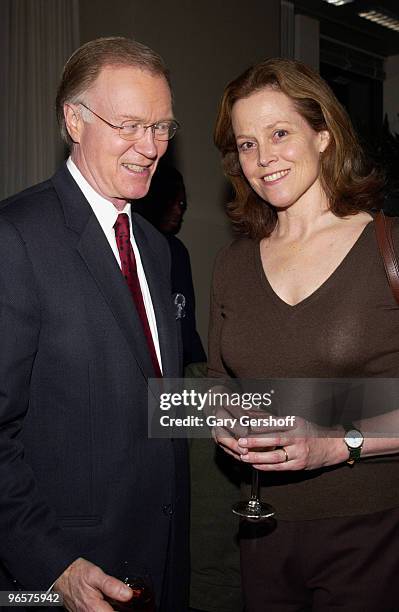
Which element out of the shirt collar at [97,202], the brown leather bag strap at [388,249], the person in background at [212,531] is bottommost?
the person in background at [212,531]

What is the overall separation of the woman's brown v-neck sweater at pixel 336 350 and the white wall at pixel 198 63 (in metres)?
3.26

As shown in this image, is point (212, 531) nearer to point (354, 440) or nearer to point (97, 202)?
point (354, 440)

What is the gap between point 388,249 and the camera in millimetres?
1888

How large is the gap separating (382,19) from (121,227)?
234 inches

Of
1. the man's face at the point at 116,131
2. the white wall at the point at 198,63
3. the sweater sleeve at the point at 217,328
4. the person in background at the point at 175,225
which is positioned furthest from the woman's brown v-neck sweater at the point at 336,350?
the white wall at the point at 198,63

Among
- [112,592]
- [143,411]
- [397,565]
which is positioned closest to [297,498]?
[397,565]

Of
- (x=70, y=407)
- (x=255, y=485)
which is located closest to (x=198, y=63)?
(x=255, y=485)

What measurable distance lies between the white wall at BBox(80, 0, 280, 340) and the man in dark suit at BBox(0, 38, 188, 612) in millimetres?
3162

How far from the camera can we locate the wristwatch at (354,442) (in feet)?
5.98

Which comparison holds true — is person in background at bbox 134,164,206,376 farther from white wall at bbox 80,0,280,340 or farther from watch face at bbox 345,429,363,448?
watch face at bbox 345,429,363,448

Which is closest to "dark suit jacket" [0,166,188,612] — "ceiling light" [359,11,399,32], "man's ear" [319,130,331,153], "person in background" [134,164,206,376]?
"man's ear" [319,130,331,153]

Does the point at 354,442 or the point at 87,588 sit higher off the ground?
the point at 354,442

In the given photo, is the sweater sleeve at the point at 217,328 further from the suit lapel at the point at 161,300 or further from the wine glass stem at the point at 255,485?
the wine glass stem at the point at 255,485

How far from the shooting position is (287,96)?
2051mm
